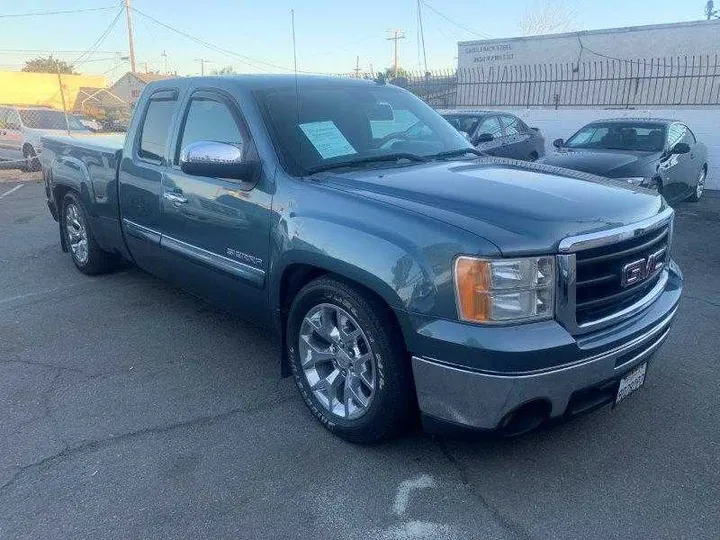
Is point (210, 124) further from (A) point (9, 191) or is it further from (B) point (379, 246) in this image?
(A) point (9, 191)

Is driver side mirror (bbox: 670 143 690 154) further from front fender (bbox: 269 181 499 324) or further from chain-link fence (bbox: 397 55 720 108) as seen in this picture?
front fender (bbox: 269 181 499 324)

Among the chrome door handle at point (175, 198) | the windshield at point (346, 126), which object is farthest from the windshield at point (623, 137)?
the chrome door handle at point (175, 198)

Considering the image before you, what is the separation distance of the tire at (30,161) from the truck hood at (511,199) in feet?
48.3

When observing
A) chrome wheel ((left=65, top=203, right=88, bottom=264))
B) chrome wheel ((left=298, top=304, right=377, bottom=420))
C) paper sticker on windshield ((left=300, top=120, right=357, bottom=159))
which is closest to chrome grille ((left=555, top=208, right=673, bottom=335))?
chrome wheel ((left=298, top=304, right=377, bottom=420))

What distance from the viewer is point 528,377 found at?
246 cm

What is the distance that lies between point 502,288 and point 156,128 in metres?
3.15

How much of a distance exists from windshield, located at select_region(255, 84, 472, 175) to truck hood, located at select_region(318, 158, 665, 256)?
0.87 feet

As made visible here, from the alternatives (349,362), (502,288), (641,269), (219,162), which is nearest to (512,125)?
(641,269)

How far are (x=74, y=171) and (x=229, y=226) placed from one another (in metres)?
2.81

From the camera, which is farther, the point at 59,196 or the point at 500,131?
the point at 500,131

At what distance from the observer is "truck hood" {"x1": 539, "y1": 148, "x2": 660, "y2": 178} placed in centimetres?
847

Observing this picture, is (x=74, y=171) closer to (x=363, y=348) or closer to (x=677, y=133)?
(x=363, y=348)

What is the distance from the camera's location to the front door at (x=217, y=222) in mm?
3498

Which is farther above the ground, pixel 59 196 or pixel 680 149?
pixel 680 149
